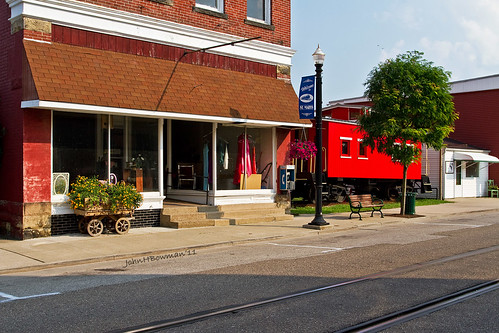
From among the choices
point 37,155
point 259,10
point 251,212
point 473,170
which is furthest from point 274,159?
point 473,170

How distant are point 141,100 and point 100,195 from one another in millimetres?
2721

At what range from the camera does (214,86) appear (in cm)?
1581

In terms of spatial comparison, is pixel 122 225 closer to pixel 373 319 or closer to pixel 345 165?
pixel 373 319

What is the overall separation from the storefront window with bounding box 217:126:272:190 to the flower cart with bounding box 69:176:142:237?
3741 millimetres

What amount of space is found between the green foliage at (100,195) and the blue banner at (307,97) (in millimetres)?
5686

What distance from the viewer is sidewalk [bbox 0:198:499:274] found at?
33.4 feet

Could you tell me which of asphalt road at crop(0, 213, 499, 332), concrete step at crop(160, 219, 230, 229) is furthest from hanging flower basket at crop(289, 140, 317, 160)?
asphalt road at crop(0, 213, 499, 332)

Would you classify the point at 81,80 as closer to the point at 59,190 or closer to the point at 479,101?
the point at 59,190

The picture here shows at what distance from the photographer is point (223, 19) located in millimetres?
16562

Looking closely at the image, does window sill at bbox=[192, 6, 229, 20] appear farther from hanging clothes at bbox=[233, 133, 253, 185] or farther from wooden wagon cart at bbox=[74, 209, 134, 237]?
wooden wagon cart at bbox=[74, 209, 134, 237]

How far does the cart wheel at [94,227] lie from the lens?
1285 centimetres

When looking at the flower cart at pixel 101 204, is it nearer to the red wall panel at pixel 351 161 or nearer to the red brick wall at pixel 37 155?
the red brick wall at pixel 37 155

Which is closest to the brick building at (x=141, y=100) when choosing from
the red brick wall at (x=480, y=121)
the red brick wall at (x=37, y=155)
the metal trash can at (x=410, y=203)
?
the red brick wall at (x=37, y=155)

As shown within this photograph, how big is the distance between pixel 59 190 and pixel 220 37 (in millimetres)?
6868
